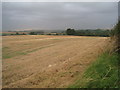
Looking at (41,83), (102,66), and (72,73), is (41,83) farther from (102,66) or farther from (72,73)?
(102,66)

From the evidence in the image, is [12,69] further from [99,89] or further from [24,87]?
[99,89]

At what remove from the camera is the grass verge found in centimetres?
408

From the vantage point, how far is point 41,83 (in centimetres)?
561

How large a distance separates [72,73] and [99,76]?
1.40m

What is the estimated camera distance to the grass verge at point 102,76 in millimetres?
4078

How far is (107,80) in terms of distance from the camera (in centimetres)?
416

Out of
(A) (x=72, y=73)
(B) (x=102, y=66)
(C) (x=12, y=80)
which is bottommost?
(C) (x=12, y=80)

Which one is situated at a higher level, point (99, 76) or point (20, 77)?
point (99, 76)

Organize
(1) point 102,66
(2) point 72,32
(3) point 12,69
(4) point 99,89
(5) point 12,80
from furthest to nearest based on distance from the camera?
(2) point 72,32 → (3) point 12,69 → (5) point 12,80 → (1) point 102,66 → (4) point 99,89

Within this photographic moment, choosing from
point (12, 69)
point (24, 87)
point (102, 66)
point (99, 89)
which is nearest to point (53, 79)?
point (24, 87)

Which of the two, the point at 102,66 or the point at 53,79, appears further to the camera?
the point at 53,79

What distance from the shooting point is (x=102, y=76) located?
452cm

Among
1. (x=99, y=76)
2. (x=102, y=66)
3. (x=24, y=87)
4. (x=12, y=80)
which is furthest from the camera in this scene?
(x=12, y=80)

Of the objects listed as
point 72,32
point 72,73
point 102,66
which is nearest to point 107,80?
point 102,66
